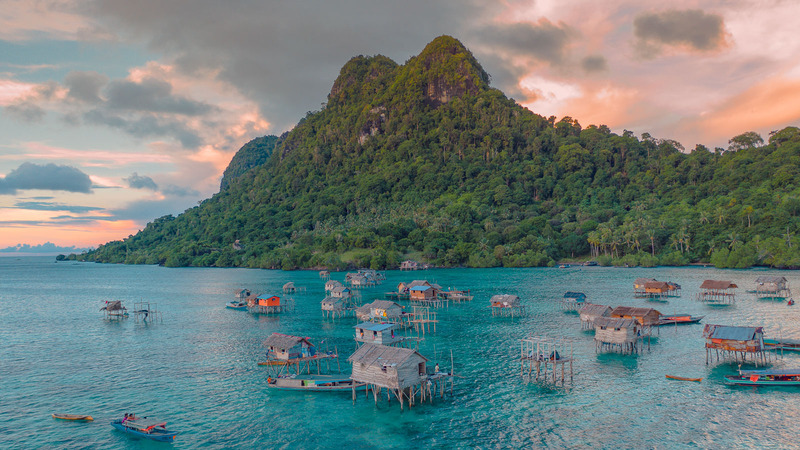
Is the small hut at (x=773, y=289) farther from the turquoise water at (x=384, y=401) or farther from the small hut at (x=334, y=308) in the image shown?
the small hut at (x=334, y=308)

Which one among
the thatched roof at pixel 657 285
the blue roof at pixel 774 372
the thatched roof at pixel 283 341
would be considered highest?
the thatched roof at pixel 657 285

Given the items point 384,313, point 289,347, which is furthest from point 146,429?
point 384,313

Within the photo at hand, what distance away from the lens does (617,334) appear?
6109 cm

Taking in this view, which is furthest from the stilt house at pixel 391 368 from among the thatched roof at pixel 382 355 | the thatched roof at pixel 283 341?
the thatched roof at pixel 283 341

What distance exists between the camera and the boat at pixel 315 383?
4834cm

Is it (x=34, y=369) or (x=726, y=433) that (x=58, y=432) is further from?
(x=726, y=433)

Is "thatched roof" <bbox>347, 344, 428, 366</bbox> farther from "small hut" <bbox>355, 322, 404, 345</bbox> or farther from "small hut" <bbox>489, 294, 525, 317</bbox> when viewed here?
"small hut" <bbox>489, 294, 525, 317</bbox>

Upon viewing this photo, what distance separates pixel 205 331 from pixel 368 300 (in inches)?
1474

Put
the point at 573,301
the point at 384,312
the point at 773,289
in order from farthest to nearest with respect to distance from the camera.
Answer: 1. the point at 773,289
2. the point at 573,301
3. the point at 384,312

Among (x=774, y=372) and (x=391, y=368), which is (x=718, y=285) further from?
(x=391, y=368)

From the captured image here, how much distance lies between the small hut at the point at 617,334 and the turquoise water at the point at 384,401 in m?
1.83

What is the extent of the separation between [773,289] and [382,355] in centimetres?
9775

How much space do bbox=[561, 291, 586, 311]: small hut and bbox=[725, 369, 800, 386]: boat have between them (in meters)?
45.3

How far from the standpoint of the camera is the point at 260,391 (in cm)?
4916
